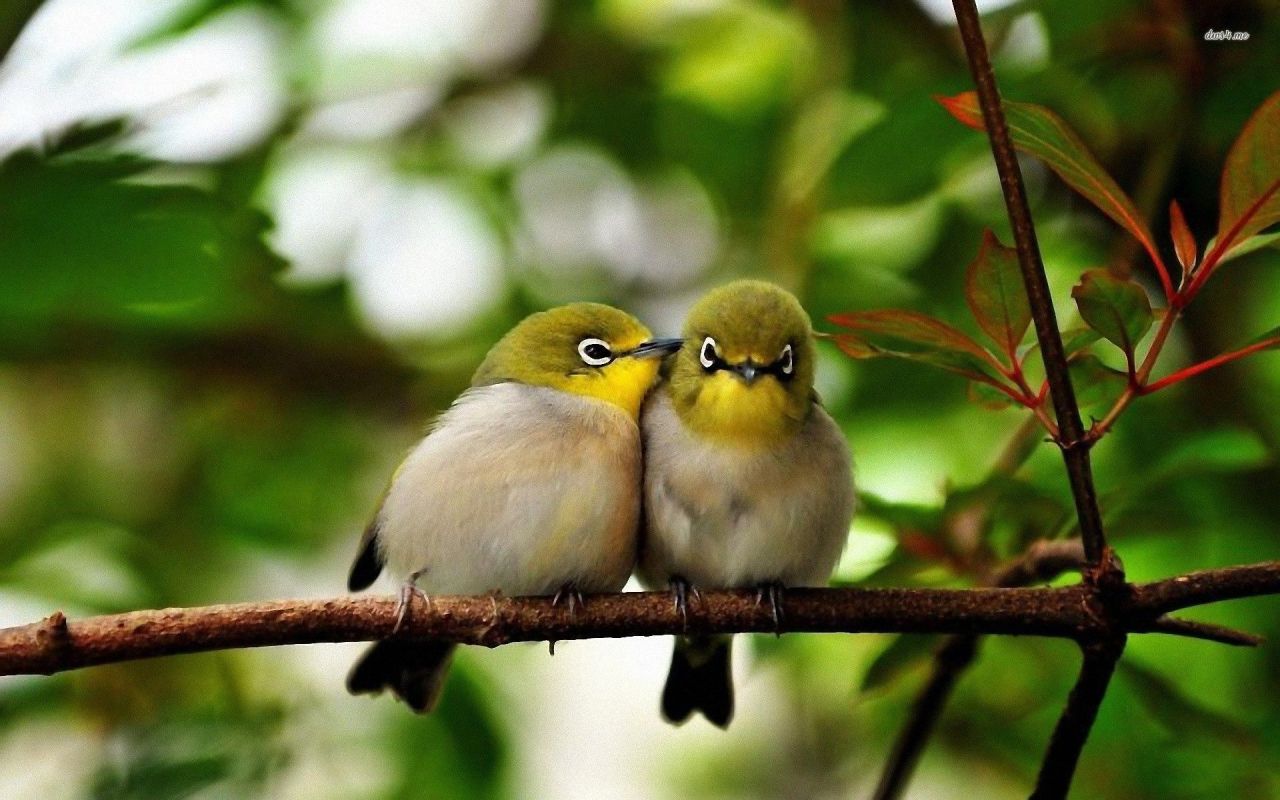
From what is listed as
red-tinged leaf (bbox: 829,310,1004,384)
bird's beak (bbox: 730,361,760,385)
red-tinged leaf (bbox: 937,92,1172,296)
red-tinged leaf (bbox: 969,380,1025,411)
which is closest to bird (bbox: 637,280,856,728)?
bird's beak (bbox: 730,361,760,385)

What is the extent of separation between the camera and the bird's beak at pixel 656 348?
149 inches

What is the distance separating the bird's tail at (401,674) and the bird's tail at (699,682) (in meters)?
0.68

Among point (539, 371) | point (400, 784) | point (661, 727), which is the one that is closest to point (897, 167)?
point (539, 371)

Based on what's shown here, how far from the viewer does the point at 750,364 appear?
3455 millimetres

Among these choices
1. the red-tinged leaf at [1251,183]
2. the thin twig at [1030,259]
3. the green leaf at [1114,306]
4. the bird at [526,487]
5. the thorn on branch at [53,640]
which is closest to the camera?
the thin twig at [1030,259]

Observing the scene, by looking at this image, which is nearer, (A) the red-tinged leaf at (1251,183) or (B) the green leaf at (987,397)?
(A) the red-tinged leaf at (1251,183)

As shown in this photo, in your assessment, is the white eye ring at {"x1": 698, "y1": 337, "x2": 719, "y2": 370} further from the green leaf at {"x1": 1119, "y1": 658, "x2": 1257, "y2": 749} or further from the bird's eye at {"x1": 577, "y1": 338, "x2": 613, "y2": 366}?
the green leaf at {"x1": 1119, "y1": 658, "x2": 1257, "y2": 749}

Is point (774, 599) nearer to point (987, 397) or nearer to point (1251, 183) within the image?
point (987, 397)

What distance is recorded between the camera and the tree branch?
7.07 feet

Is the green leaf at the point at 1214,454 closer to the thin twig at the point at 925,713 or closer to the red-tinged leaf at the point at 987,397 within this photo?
the thin twig at the point at 925,713

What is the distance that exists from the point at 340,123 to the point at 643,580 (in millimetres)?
2647

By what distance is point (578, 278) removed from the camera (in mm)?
5434

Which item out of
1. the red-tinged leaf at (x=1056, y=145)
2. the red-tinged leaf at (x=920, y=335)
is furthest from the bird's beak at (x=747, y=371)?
the red-tinged leaf at (x=1056, y=145)

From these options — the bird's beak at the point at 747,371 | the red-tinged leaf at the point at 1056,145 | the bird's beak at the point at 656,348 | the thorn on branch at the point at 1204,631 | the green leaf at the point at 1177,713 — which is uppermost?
the bird's beak at the point at 656,348
